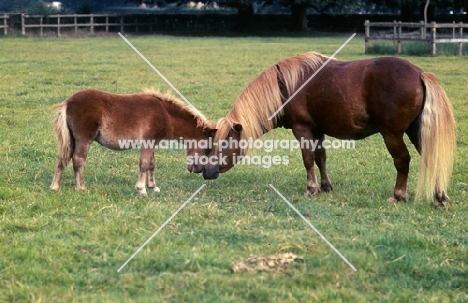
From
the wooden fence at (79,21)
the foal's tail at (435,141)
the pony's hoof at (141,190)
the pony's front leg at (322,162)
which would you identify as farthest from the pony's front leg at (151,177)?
the wooden fence at (79,21)

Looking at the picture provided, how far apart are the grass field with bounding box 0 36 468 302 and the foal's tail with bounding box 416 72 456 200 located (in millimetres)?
281

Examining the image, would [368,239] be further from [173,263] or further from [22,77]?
[22,77]

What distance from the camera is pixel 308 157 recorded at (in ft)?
26.6

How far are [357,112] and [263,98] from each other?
999 mm

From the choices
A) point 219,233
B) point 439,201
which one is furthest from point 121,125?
point 439,201

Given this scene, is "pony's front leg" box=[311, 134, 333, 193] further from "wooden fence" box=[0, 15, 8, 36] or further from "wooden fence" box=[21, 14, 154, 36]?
"wooden fence" box=[21, 14, 154, 36]

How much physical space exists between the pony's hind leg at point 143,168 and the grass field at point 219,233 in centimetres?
14

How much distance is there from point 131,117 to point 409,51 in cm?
2149

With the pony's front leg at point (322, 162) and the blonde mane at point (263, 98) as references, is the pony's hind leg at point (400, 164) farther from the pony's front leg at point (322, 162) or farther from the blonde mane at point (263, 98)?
the blonde mane at point (263, 98)

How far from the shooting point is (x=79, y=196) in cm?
746

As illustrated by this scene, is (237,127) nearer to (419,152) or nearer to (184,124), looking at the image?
(184,124)

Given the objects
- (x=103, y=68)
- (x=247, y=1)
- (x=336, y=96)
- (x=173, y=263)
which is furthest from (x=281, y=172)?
(x=247, y=1)

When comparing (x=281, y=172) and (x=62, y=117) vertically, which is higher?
(x=62, y=117)

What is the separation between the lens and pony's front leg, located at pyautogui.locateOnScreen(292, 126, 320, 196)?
804 cm
